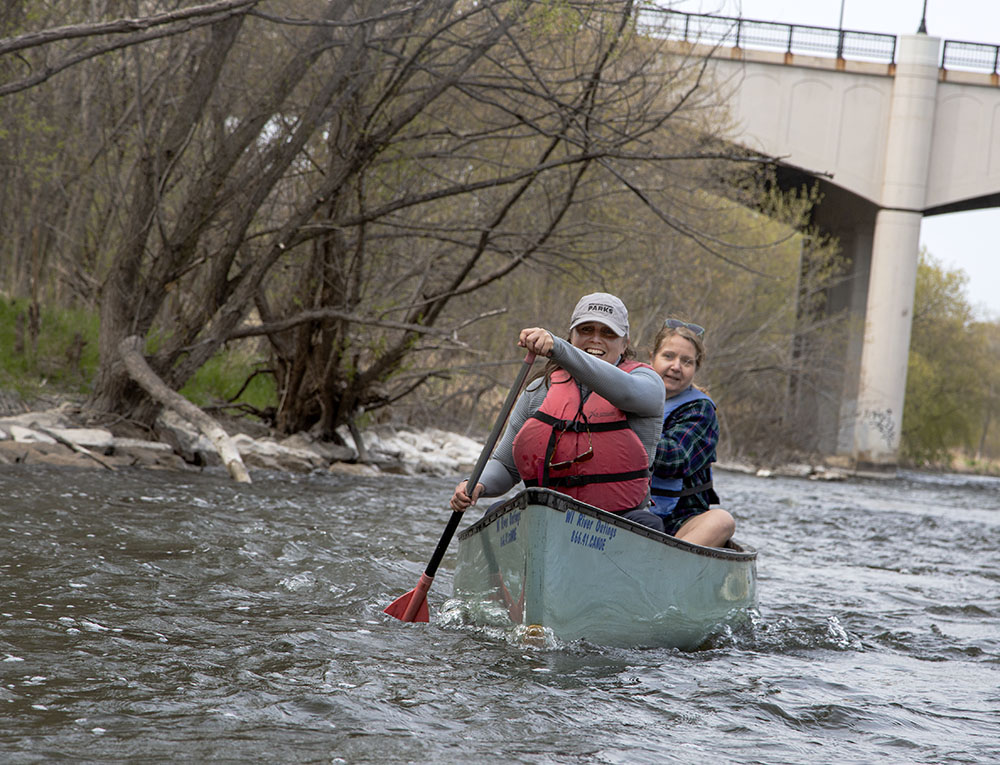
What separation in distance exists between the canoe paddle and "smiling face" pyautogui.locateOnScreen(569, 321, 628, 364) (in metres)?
0.23

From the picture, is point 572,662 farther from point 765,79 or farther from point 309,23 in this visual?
point 765,79

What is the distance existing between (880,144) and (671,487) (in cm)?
2385

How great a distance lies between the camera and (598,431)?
4598 mm

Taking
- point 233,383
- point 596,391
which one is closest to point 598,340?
point 596,391

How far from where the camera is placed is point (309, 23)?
7.78m

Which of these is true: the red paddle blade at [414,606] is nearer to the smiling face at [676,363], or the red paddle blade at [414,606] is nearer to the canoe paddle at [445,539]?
the canoe paddle at [445,539]

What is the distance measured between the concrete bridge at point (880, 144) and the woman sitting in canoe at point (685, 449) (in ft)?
70.1

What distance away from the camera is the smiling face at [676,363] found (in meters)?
5.57

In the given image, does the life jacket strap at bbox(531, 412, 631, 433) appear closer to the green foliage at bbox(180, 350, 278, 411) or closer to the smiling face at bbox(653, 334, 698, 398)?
the smiling face at bbox(653, 334, 698, 398)

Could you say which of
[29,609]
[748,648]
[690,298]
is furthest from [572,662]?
[690,298]

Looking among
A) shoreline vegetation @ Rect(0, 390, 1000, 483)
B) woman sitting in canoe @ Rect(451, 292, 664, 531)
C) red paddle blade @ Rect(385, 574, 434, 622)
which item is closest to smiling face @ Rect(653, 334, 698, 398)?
woman sitting in canoe @ Rect(451, 292, 664, 531)

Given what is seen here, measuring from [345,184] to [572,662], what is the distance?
7.24 metres

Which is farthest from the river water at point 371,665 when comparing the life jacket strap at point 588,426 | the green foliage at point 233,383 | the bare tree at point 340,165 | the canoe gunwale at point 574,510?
the green foliage at point 233,383

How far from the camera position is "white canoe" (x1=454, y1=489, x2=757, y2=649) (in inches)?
171
